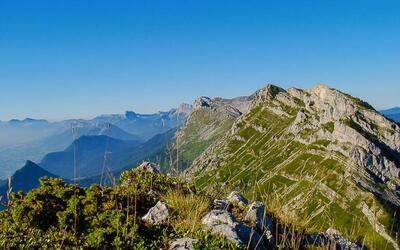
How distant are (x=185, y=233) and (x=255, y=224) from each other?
3159 mm

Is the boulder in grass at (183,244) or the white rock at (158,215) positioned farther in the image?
the white rock at (158,215)

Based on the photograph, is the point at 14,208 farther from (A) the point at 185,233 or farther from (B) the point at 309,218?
(B) the point at 309,218

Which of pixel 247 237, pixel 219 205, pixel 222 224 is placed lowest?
pixel 247 237

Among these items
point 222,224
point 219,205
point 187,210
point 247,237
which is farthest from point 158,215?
point 247,237

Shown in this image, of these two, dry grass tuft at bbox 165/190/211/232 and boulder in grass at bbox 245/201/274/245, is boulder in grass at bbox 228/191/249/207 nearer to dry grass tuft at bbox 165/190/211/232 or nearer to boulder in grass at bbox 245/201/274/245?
boulder in grass at bbox 245/201/274/245

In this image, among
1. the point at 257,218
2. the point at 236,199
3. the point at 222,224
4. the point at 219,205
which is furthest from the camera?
the point at 236,199

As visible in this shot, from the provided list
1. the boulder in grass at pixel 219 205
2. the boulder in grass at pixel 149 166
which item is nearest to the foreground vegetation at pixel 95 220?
the boulder in grass at pixel 219 205

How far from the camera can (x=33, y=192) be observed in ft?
47.3

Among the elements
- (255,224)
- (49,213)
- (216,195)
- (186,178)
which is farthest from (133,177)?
(255,224)

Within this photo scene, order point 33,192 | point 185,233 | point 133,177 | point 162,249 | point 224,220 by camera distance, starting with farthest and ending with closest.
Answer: point 133,177 → point 33,192 → point 224,220 → point 185,233 → point 162,249

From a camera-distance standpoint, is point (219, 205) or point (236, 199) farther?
point (236, 199)

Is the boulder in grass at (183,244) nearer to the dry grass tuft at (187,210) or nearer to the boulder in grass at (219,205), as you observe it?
the dry grass tuft at (187,210)

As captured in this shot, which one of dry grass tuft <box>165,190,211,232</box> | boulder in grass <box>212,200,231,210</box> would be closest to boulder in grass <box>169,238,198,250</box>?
dry grass tuft <box>165,190,211,232</box>

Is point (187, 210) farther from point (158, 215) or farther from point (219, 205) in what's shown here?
point (219, 205)
